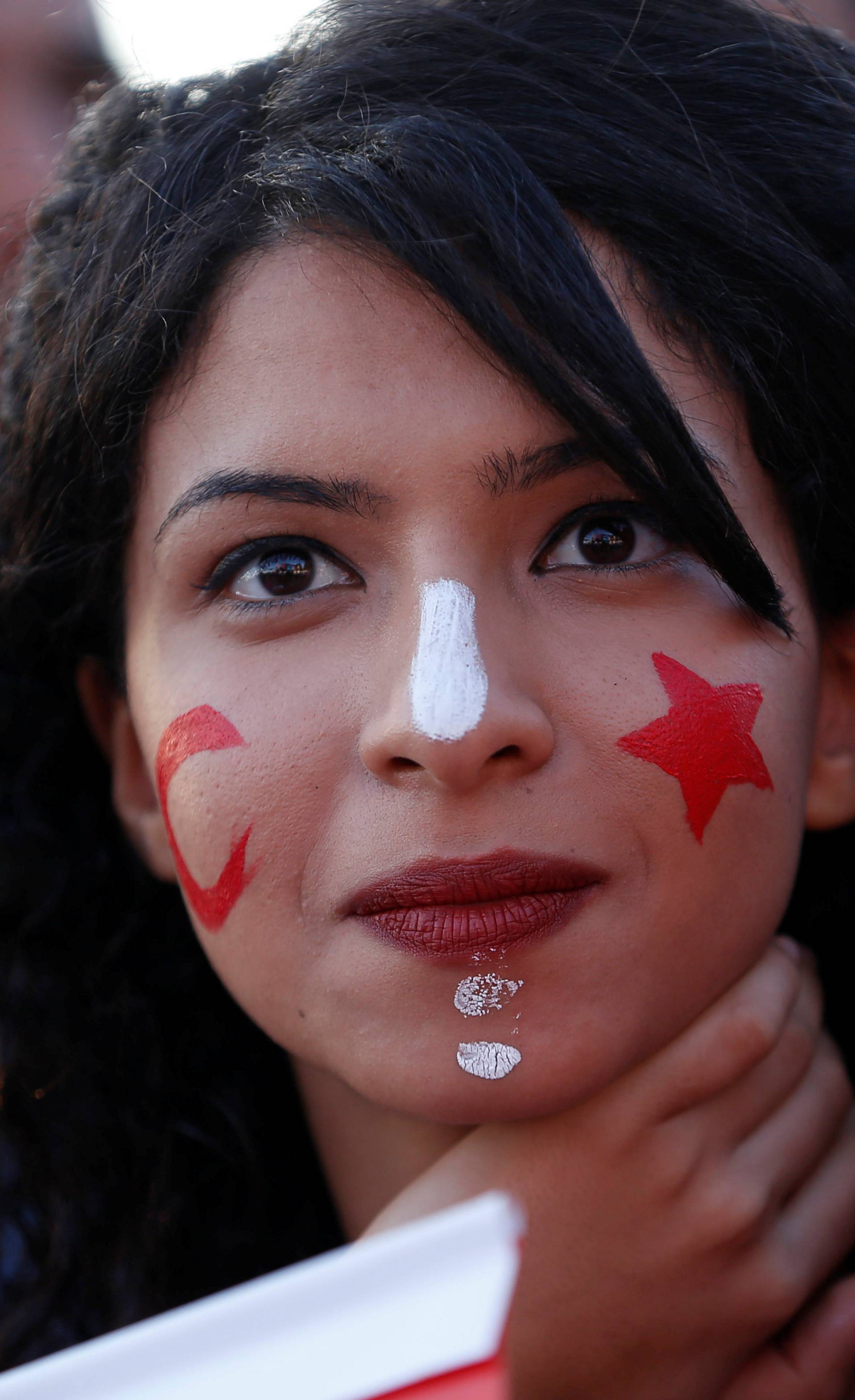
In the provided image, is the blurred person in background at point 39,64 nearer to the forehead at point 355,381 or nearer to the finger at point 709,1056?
the forehead at point 355,381

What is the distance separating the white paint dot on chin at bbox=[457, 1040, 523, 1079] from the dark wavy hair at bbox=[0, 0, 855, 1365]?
0.66 metres

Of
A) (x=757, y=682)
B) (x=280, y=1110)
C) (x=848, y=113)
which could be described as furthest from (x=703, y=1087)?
(x=848, y=113)

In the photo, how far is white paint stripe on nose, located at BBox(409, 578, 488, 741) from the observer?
4.74 feet

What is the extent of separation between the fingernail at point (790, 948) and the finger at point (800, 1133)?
151mm

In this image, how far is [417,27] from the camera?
1.77 metres

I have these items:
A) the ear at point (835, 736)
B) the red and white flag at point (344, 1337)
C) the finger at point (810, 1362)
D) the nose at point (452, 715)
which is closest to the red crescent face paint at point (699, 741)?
the nose at point (452, 715)

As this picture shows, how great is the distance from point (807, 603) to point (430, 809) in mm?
671

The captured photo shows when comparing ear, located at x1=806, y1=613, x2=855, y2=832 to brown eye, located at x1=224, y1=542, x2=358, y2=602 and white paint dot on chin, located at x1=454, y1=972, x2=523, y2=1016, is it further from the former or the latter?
brown eye, located at x1=224, y1=542, x2=358, y2=602

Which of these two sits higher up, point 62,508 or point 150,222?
point 150,222

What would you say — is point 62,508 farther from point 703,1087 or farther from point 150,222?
point 703,1087

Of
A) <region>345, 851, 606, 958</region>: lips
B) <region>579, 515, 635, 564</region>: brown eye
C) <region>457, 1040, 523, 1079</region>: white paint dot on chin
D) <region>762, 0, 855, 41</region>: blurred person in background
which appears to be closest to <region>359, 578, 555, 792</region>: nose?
<region>345, 851, 606, 958</region>: lips

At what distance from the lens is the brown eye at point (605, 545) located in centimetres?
165

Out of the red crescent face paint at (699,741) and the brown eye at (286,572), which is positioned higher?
the brown eye at (286,572)

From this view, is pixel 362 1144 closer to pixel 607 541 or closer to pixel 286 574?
pixel 286 574
